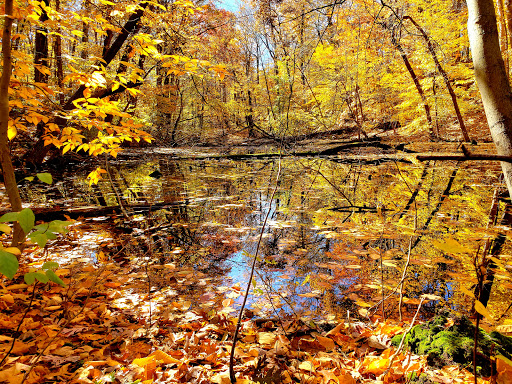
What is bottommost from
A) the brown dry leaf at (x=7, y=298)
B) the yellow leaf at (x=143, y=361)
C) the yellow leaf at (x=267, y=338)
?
the yellow leaf at (x=267, y=338)

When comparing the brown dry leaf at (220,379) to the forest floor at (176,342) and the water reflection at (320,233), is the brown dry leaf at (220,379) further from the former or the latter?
the water reflection at (320,233)

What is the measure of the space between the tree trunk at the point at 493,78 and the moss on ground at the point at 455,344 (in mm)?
1028

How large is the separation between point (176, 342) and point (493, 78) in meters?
2.13

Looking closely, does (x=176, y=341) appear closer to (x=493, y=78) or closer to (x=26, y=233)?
(x=26, y=233)

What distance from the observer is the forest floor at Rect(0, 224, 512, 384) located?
137 cm

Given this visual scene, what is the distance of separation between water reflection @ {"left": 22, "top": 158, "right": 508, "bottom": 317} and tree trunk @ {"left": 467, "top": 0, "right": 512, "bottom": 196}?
14.1 inches

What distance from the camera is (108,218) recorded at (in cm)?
458

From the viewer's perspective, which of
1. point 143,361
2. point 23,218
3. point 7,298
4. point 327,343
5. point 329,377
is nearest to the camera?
point 23,218

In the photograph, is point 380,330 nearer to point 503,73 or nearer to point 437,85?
point 503,73

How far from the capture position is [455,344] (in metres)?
1.41

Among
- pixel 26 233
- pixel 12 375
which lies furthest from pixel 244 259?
pixel 26 233

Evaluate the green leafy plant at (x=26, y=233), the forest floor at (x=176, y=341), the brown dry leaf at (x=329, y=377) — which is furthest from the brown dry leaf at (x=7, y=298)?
the brown dry leaf at (x=329, y=377)

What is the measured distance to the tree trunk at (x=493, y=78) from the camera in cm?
76

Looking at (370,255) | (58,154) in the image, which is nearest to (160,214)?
(370,255)
